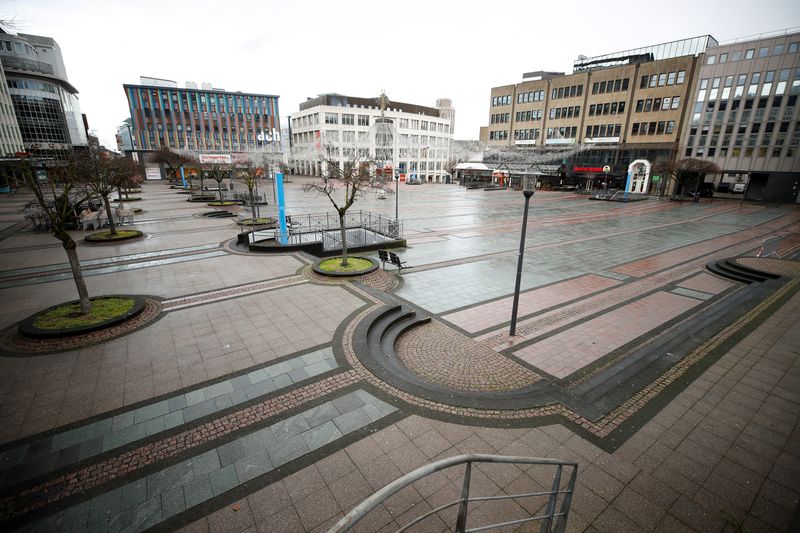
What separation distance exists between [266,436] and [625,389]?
6.63m

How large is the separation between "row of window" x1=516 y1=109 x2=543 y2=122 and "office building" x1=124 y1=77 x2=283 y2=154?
213 feet

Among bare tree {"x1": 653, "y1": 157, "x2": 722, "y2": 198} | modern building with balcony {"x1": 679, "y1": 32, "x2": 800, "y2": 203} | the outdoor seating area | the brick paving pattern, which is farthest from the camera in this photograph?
modern building with balcony {"x1": 679, "y1": 32, "x2": 800, "y2": 203}

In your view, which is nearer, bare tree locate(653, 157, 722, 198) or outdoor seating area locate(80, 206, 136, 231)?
outdoor seating area locate(80, 206, 136, 231)

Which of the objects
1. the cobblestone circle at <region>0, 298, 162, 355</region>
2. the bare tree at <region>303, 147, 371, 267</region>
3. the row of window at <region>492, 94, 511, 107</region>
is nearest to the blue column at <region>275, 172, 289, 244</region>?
the bare tree at <region>303, 147, 371, 267</region>

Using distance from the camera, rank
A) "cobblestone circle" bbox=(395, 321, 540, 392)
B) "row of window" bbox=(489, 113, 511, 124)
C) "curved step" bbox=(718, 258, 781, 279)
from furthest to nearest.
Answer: "row of window" bbox=(489, 113, 511, 124) → "curved step" bbox=(718, 258, 781, 279) → "cobblestone circle" bbox=(395, 321, 540, 392)

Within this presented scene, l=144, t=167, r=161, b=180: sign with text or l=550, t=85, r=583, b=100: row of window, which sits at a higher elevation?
l=550, t=85, r=583, b=100: row of window

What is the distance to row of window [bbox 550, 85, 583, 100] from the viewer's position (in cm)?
5792

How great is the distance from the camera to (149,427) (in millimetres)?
5582

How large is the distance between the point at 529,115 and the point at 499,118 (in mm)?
6284

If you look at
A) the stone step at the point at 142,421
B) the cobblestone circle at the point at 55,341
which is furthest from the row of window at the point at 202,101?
the stone step at the point at 142,421

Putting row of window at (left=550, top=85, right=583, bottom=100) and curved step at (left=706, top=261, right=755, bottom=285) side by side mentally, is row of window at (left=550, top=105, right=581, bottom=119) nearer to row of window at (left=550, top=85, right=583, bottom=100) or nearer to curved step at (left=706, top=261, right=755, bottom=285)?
row of window at (left=550, top=85, right=583, bottom=100)

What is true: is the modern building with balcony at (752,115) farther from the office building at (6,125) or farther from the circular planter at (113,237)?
the office building at (6,125)

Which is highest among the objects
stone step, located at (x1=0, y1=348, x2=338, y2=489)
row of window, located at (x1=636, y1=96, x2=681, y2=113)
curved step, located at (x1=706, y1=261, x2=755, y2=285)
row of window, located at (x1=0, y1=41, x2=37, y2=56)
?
row of window, located at (x1=0, y1=41, x2=37, y2=56)

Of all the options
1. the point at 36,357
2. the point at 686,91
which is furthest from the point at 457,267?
the point at 686,91
